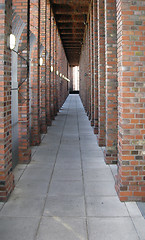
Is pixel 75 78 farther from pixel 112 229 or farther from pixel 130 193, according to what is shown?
pixel 112 229

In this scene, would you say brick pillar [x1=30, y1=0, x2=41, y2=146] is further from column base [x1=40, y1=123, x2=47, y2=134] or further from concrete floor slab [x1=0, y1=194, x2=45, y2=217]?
concrete floor slab [x1=0, y1=194, x2=45, y2=217]

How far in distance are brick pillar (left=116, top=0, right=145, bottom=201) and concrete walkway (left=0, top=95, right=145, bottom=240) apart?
0.36 meters

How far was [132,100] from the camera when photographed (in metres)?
3.90

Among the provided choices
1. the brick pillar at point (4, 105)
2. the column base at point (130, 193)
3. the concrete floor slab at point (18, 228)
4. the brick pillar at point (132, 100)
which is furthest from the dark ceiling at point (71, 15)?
the concrete floor slab at point (18, 228)

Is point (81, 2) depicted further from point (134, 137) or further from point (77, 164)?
point (134, 137)

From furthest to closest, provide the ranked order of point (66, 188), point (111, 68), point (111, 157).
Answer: point (111, 157), point (111, 68), point (66, 188)

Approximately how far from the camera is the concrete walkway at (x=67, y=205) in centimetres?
308

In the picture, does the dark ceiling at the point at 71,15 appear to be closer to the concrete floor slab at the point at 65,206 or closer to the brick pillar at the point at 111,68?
the brick pillar at the point at 111,68

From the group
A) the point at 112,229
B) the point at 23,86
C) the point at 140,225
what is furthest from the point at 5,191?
the point at 23,86

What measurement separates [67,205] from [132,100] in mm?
1826

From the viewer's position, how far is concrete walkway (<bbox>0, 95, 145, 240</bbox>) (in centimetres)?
308

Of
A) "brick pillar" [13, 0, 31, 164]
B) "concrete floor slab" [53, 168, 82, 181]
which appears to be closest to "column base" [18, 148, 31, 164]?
"brick pillar" [13, 0, 31, 164]

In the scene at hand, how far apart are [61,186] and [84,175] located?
2.40 ft

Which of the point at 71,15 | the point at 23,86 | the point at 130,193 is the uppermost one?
the point at 71,15
